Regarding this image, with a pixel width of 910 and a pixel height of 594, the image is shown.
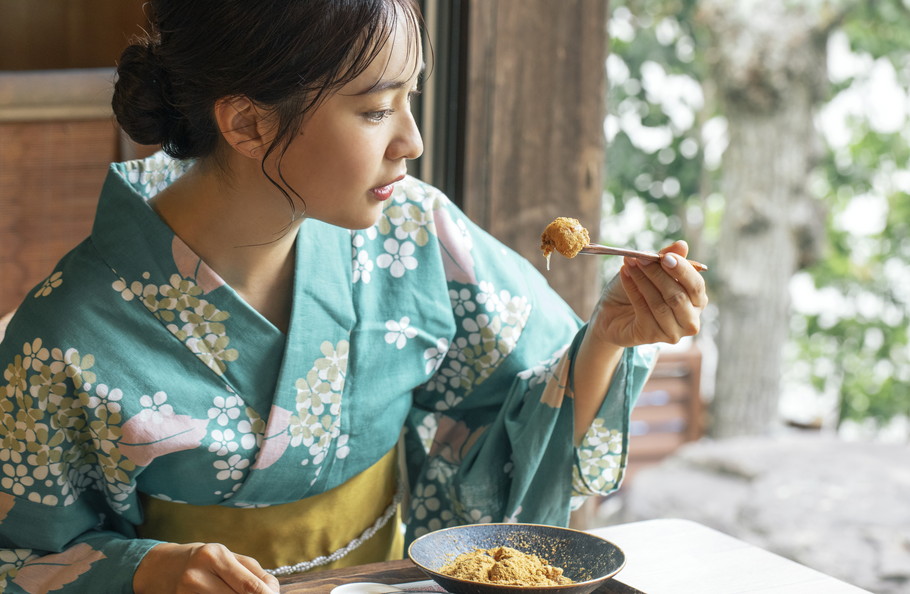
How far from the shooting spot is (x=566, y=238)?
3.95 feet

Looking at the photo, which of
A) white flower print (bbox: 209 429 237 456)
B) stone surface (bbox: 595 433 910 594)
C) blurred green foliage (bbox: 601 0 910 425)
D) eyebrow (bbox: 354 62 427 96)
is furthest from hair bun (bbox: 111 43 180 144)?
blurred green foliage (bbox: 601 0 910 425)

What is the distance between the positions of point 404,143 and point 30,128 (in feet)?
3.41

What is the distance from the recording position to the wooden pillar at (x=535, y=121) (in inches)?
70.1

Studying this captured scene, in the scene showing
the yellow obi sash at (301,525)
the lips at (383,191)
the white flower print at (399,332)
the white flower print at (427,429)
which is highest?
the lips at (383,191)

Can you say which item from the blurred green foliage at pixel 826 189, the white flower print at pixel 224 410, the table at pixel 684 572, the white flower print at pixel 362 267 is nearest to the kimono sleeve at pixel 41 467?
the white flower print at pixel 224 410

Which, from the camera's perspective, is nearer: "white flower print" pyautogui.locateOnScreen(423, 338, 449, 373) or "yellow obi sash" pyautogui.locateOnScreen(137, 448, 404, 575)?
"yellow obi sash" pyautogui.locateOnScreen(137, 448, 404, 575)

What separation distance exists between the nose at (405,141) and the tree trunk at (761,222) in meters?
5.12

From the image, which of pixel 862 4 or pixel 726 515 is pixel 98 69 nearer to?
pixel 726 515

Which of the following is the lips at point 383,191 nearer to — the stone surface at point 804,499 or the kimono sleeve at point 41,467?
the kimono sleeve at point 41,467

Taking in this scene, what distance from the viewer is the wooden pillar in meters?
1.78

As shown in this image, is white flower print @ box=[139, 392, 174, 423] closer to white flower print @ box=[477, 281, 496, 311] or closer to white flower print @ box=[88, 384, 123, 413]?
white flower print @ box=[88, 384, 123, 413]

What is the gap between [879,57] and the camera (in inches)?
247

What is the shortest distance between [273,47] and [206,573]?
0.59m

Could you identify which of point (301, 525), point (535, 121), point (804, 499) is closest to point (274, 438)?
point (301, 525)
